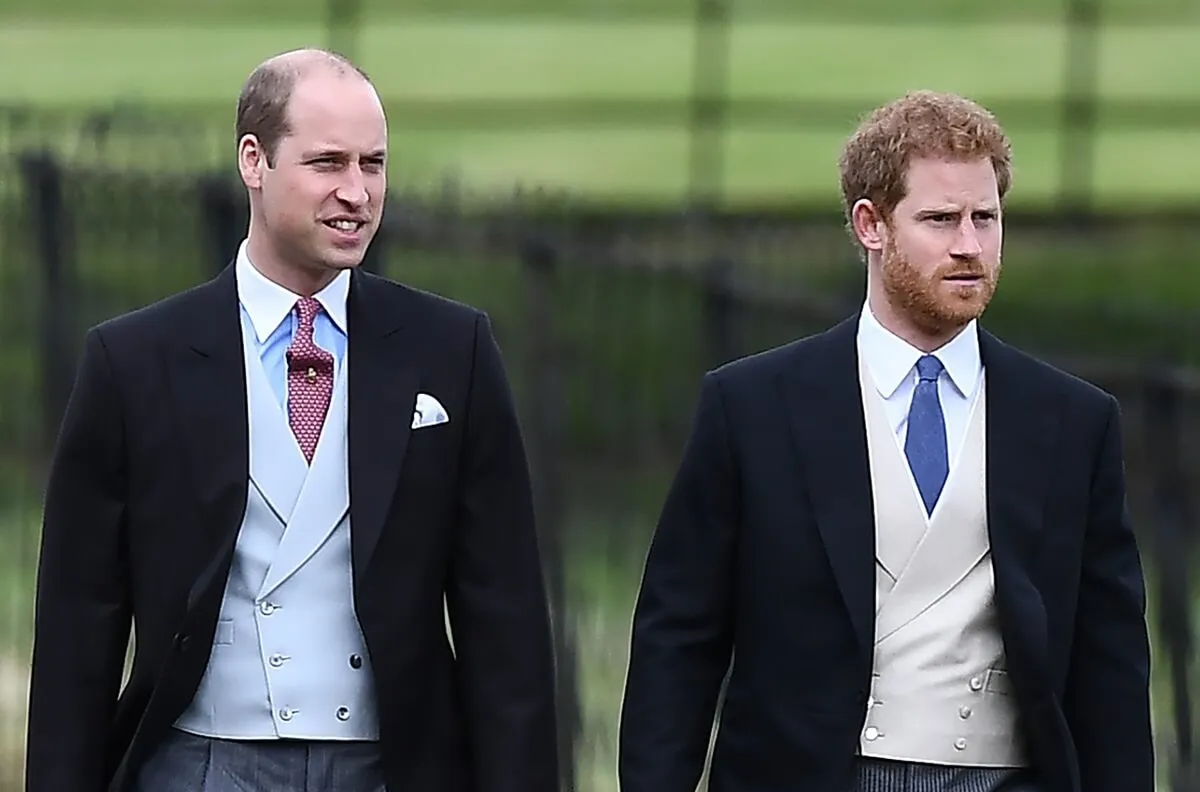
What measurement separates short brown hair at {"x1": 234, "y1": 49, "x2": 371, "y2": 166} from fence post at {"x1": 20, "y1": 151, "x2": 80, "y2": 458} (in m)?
4.27

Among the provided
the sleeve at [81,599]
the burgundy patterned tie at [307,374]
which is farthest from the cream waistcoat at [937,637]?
the sleeve at [81,599]

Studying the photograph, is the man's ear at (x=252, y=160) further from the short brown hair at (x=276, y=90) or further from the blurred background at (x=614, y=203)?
the blurred background at (x=614, y=203)

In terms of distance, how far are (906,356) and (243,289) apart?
1.00 meters

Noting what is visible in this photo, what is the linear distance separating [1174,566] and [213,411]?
2982 millimetres

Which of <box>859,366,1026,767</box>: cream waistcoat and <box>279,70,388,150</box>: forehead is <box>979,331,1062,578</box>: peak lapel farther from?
<box>279,70,388,150</box>: forehead

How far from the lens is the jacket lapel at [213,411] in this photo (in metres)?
4.50

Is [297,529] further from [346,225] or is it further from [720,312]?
[720,312]

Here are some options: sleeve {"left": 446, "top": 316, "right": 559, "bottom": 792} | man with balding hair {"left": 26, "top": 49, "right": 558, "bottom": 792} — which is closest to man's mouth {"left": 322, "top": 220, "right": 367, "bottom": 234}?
man with balding hair {"left": 26, "top": 49, "right": 558, "bottom": 792}

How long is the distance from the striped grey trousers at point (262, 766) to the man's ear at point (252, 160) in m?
0.83

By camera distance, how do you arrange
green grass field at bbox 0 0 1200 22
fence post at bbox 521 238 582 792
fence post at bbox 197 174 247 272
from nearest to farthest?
fence post at bbox 521 238 582 792
fence post at bbox 197 174 247 272
green grass field at bbox 0 0 1200 22

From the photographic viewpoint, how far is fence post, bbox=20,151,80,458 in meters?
8.77

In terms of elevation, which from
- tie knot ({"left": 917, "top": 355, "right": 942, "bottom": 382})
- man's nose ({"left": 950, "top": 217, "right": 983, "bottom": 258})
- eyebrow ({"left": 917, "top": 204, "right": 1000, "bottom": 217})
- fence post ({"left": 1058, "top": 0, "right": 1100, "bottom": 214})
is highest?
fence post ({"left": 1058, "top": 0, "right": 1100, "bottom": 214})

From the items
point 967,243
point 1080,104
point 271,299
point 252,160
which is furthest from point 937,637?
point 1080,104

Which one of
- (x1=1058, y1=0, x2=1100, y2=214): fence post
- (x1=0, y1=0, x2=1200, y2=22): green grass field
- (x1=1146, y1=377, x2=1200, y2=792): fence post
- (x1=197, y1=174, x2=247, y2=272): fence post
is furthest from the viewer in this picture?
(x1=0, y1=0, x2=1200, y2=22): green grass field
